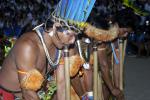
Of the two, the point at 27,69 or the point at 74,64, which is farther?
the point at 74,64

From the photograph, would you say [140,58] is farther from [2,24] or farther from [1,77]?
[1,77]

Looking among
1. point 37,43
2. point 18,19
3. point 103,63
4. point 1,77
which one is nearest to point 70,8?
point 37,43

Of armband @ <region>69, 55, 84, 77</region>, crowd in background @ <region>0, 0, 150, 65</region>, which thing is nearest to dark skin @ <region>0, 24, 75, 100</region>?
armband @ <region>69, 55, 84, 77</region>

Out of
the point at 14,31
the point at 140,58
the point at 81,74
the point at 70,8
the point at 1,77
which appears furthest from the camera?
the point at 14,31

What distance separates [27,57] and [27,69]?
10 centimetres

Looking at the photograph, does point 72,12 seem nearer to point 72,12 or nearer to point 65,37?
point 72,12

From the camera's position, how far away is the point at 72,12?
343 centimetres

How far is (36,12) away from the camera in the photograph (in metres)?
17.0

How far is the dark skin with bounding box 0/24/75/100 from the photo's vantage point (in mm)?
3264

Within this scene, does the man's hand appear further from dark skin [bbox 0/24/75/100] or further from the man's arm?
the man's arm

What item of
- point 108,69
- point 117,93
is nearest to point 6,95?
point 108,69

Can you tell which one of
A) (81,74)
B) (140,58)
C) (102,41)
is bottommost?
(140,58)

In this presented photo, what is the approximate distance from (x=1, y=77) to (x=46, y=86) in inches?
18.6

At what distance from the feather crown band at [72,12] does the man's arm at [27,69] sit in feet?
1.11
